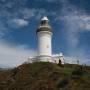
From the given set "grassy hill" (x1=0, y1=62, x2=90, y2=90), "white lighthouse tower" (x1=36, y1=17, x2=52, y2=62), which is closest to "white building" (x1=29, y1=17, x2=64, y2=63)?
"white lighthouse tower" (x1=36, y1=17, x2=52, y2=62)

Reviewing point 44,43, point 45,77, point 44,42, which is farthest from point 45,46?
point 45,77

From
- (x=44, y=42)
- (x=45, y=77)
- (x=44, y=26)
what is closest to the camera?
(x=45, y=77)

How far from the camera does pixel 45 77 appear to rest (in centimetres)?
4472

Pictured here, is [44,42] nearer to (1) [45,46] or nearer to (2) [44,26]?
(1) [45,46]

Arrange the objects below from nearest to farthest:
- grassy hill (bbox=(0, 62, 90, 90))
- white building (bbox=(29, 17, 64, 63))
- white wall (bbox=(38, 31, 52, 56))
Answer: grassy hill (bbox=(0, 62, 90, 90)) < white building (bbox=(29, 17, 64, 63)) < white wall (bbox=(38, 31, 52, 56))

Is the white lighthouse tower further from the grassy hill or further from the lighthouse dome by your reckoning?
the grassy hill

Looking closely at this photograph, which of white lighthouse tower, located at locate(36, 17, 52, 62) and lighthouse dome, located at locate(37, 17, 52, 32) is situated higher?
lighthouse dome, located at locate(37, 17, 52, 32)

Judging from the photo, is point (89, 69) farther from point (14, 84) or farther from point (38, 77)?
point (14, 84)

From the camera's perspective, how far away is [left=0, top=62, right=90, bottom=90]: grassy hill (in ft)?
129

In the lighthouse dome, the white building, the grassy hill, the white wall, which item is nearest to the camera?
the grassy hill

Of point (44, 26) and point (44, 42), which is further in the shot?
point (44, 26)

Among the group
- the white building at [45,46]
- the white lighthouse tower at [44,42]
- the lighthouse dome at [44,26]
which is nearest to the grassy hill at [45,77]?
the white building at [45,46]

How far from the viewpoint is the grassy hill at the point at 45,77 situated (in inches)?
1548

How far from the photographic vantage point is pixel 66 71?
45562 millimetres
